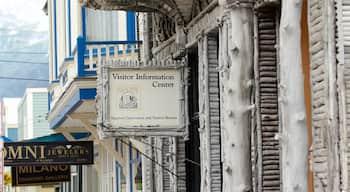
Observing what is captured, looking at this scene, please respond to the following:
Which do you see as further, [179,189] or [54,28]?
[54,28]

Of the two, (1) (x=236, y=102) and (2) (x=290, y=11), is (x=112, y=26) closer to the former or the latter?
(1) (x=236, y=102)

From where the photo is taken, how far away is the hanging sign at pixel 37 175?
26.1 m

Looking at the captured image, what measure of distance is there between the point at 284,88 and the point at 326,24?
85 cm

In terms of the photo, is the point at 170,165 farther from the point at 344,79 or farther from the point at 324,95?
the point at 344,79

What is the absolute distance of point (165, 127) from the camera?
14.2 metres

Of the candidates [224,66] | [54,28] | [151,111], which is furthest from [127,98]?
[54,28]

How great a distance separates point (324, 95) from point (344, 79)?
34cm

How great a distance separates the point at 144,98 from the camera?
1412 centimetres

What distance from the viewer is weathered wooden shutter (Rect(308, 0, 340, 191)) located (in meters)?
9.00

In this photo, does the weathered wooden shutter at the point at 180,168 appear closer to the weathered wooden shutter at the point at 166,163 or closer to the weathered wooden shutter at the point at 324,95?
the weathered wooden shutter at the point at 166,163

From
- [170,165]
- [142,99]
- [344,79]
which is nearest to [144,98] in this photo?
[142,99]

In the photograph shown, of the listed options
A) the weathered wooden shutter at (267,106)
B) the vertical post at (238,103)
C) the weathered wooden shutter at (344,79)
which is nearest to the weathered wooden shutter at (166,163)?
the weathered wooden shutter at (267,106)

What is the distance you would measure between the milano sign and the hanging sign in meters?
3.09

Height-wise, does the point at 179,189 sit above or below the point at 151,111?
below
